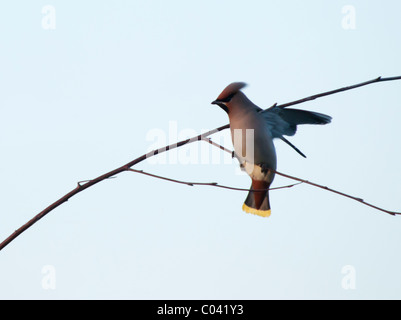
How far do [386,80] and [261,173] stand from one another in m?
0.40

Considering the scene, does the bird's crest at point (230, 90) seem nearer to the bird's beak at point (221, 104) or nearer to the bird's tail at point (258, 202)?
the bird's beak at point (221, 104)

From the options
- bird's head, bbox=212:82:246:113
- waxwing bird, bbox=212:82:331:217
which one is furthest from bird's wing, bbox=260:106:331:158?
bird's head, bbox=212:82:246:113

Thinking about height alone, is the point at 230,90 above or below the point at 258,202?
above

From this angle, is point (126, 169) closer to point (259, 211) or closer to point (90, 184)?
point (90, 184)

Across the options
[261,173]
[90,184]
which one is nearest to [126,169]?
[90,184]

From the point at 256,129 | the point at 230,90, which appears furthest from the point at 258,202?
the point at 230,90

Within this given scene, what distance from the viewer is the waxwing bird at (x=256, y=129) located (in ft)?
4.35

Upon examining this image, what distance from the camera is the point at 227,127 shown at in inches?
52.1

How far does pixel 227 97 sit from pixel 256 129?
121mm

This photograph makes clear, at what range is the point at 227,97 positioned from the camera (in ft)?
4.58

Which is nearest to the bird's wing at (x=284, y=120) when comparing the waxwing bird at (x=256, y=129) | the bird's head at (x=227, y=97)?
the waxwing bird at (x=256, y=129)

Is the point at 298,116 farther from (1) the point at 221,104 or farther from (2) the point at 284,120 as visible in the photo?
(1) the point at 221,104

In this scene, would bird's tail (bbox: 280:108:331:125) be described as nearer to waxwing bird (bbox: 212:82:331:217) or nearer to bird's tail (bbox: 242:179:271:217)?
waxwing bird (bbox: 212:82:331:217)

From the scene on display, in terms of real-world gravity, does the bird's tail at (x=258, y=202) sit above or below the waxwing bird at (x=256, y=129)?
below
